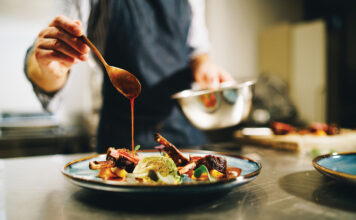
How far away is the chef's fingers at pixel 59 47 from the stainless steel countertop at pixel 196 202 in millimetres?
308

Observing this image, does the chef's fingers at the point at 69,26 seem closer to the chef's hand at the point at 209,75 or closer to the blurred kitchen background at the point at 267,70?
the chef's hand at the point at 209,75

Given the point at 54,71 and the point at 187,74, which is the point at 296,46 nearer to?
the point at 187,74

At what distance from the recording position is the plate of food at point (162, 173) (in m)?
0.47

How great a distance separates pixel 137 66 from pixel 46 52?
1.88 feet

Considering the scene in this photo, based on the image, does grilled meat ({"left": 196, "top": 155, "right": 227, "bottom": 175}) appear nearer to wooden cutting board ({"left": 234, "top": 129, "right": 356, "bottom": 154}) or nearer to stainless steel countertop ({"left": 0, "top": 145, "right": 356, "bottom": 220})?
stainless steel countertop ({"left": 0, "top": 145, "right": 356, "bottom": 220})

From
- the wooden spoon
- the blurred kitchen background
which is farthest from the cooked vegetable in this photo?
the blurred kitchen background

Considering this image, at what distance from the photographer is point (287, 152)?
1176 millimetres

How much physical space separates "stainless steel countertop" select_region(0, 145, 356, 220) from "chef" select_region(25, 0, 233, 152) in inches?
21.0

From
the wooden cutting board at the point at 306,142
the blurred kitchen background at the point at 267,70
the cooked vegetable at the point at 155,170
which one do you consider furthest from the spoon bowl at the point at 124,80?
the blurred kitchen background at the point at 267,70

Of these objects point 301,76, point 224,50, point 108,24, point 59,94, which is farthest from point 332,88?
point 59,94

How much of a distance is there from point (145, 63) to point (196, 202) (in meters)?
0.90

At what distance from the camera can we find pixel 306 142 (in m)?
1.24

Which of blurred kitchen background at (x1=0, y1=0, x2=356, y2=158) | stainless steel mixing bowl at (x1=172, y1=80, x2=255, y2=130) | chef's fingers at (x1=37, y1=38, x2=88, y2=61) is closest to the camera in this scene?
chef's fingers at (x1=37, y1=38, x2=88, y2=61)

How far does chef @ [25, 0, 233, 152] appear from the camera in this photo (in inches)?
49.9
